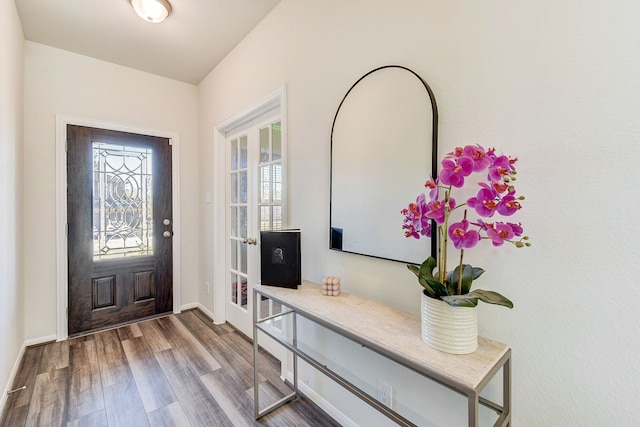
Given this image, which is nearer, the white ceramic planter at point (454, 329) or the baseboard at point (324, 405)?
the white ceramic planter at point (454, 329)

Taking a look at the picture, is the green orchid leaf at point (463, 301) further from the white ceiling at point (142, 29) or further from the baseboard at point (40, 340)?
the baseboard at point (40, 340)

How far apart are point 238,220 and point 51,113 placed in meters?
1.91

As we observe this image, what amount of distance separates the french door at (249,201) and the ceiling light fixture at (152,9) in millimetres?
947

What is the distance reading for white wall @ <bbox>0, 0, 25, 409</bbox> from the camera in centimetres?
173

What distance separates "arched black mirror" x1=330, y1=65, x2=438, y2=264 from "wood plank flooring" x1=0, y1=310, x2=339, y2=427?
1.11m

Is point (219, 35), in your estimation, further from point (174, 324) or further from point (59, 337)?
point (59, 337)

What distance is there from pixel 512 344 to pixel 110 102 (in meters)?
3.67

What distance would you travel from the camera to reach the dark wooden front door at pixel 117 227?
8.67 ft

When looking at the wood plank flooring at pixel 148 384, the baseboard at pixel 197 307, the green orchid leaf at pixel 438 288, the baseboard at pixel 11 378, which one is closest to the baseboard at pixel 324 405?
the wood plank flooring at pixel 148 384

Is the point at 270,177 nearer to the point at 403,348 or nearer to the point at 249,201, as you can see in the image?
the point at 249,201

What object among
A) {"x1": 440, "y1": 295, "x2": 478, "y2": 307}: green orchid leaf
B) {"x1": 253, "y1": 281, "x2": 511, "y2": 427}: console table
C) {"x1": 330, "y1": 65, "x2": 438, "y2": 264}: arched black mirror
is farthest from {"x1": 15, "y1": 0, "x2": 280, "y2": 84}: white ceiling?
{"x1": 440, "y1": 295, "x2": 478, "y2": 307}: green orchid leaf

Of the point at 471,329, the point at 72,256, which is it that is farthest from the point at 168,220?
the point at 471,329

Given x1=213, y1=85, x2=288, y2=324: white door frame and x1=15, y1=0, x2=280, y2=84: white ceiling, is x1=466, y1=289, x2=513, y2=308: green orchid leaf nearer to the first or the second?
x1=15, y1=0, x2=280, y2=84: white ceiling

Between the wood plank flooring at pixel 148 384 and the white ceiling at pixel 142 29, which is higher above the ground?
the white ceiling at pixel 142 29
